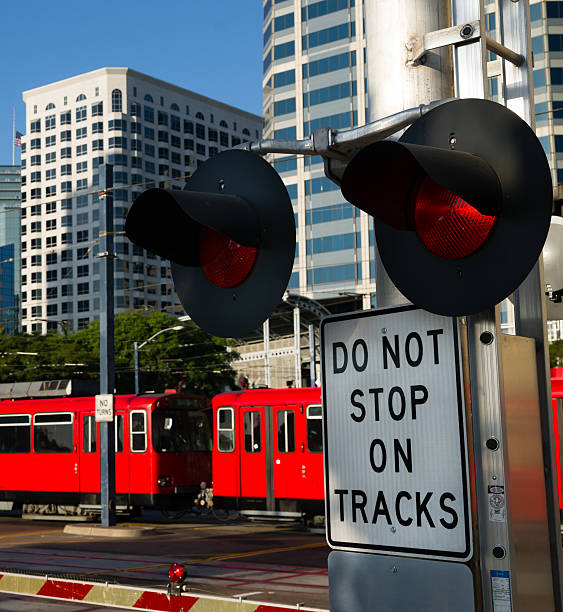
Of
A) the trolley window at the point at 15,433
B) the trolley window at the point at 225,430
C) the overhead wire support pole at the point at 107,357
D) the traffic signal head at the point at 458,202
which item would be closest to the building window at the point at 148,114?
the trolley window at the point at 15,433

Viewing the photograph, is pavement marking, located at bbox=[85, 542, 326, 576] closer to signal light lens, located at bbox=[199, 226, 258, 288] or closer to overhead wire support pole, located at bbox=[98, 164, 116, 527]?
overhead wire support pole, located at bbox=[98, 164, 116, 527]

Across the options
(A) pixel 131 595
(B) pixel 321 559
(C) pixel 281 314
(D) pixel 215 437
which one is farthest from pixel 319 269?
(A) pixel 131 595

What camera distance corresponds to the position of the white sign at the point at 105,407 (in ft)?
71.6

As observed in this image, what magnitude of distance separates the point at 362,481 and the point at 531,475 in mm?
558

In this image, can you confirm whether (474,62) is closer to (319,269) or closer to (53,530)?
(53,530)

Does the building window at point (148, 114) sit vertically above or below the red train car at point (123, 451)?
above

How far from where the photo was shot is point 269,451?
2208 cm

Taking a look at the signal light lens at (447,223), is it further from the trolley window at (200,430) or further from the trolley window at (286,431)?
the trolley window at (200,430)

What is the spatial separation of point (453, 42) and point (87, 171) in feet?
456

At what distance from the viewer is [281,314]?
6475 cm

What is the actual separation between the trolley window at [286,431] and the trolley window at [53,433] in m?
7.15

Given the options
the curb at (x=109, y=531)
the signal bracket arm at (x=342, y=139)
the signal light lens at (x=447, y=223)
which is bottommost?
the curb at (x=109, y=531)

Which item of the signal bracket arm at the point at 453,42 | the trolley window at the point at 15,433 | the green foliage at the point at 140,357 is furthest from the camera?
the green foliage at the point at 140,357

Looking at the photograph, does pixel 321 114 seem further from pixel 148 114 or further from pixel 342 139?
pixel 342 139
